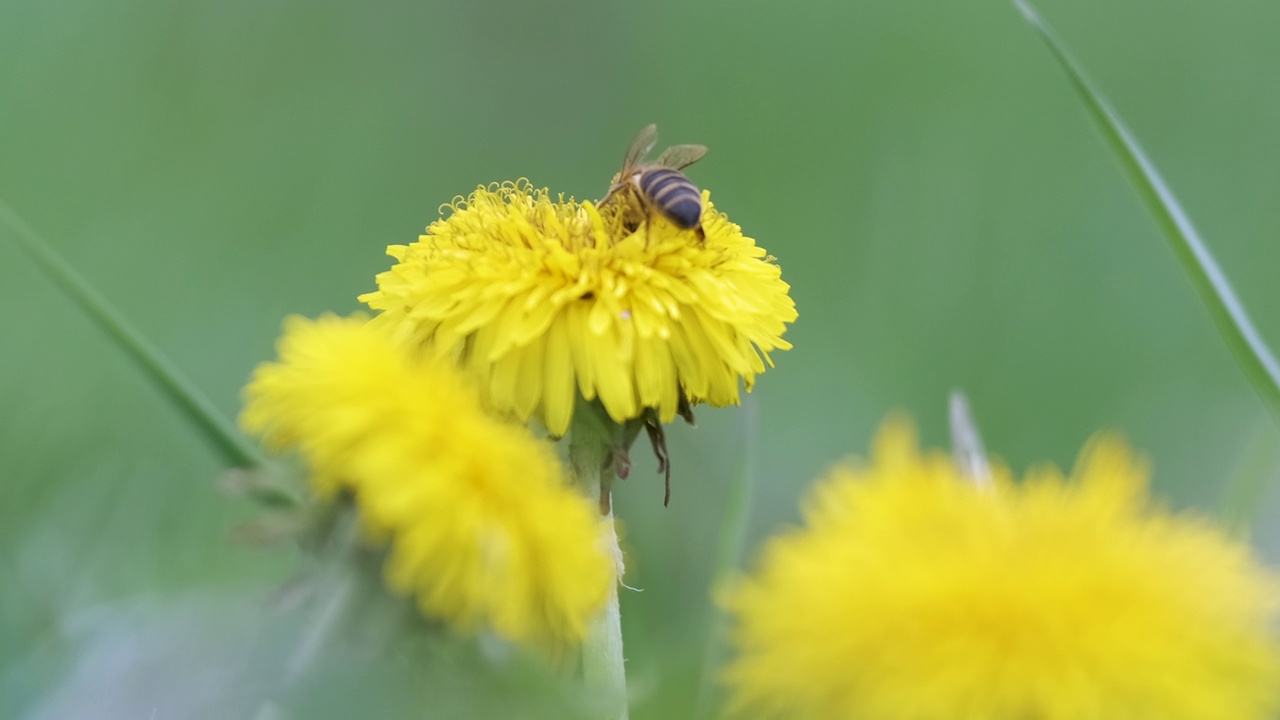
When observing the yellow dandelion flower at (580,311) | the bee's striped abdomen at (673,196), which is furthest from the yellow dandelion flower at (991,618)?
the bee's striped abdomen at (673,196)

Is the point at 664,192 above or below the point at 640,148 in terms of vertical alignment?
below

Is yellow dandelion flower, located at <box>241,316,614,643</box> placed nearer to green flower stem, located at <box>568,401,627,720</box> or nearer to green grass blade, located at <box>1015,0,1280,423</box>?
green flower stem, located at <box>568,401,627,720</box>

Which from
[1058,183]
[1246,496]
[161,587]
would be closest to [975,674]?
[1246,496]

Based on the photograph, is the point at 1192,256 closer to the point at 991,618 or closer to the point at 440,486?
the point at 991,618

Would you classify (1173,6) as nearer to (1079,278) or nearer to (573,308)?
(1079,278)

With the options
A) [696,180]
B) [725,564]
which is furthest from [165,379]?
[696,180]
